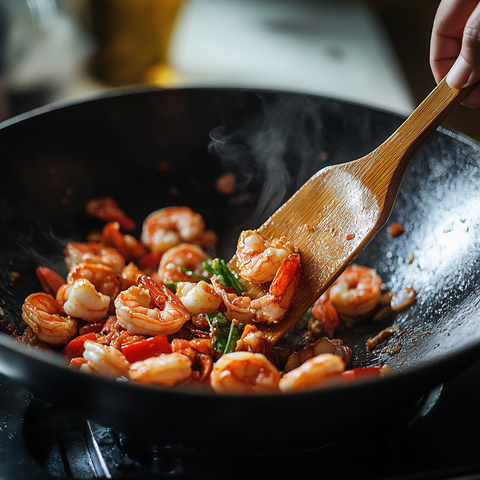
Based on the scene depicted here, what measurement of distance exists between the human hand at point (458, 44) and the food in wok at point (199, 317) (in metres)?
0.65

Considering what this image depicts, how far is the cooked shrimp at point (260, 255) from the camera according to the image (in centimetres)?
140

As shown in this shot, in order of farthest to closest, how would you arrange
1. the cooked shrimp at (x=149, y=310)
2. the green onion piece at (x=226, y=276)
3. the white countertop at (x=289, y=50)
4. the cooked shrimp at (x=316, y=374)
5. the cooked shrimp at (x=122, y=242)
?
the white countertop at (x=289, y=50)
the cooked shrimp at (x=122, y=242)
the green onion piece at (x=226, y=276)
the cooked shrimp at (x=149, y=310)
the cooked shrimp at (x=316, y=374)

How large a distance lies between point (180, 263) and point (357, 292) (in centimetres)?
62

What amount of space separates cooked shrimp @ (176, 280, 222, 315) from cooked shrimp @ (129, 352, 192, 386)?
0.32 m

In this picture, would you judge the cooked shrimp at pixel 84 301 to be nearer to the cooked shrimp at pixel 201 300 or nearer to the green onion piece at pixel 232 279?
the cooked shrimp at pixel 201 300

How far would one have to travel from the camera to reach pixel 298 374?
3.31ft

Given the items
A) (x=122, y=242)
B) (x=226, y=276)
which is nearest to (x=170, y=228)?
(x=122, y=242)

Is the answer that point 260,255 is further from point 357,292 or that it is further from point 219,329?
point 357,292

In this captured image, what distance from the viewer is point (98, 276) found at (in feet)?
5.06

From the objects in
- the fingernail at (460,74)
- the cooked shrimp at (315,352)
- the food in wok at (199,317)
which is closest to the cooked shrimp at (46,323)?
the food in wok at (199,317)

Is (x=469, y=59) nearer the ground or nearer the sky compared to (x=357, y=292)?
nearer the sky


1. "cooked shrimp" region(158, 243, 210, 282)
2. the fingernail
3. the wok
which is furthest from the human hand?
"cooked shrimp" region(158, 243, 210, 282)

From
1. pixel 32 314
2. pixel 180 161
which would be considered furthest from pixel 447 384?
pixel 180 161

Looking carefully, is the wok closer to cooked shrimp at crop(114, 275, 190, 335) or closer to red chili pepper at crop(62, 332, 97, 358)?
red chili pepper at crop(62, 332, 97, 358)
